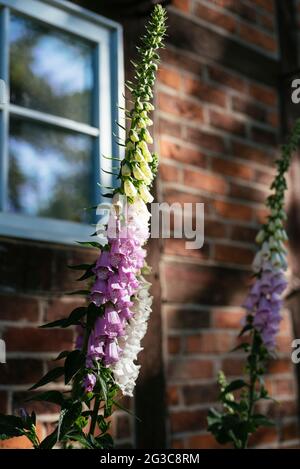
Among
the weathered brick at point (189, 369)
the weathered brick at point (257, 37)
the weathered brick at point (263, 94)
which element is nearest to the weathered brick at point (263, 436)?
the weathered brick at point (189, 369)

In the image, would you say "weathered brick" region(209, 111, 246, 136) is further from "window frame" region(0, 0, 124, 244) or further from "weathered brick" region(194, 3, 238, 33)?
"window frame" region(0, 0, 124, 244)

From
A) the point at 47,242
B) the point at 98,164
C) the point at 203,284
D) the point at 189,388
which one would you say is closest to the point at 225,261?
the point at 203,284

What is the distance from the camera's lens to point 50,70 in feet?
9.32

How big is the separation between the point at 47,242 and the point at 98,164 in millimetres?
465

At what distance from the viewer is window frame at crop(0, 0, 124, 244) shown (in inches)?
100

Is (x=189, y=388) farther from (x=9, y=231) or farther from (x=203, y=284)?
(x=9, y=231)

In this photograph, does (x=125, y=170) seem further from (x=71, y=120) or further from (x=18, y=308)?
(x=71, y=120)

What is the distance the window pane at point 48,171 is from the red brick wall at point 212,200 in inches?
15.7

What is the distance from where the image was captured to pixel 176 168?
3113 mm

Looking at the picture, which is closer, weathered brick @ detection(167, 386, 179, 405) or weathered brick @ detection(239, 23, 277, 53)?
weathered brick @ detection(167, 386, 179, 405)

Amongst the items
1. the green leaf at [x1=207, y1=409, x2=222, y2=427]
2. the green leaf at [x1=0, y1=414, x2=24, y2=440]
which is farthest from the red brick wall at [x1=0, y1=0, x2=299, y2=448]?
the green leaf at [x1=0, y1=414, x2=24, y2=440]

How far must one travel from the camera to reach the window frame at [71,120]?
254 centimetres

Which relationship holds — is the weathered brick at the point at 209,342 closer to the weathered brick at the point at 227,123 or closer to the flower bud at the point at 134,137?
the weathered brick at the point at 227,123

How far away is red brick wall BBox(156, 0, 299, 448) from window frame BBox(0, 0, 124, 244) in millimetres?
275
